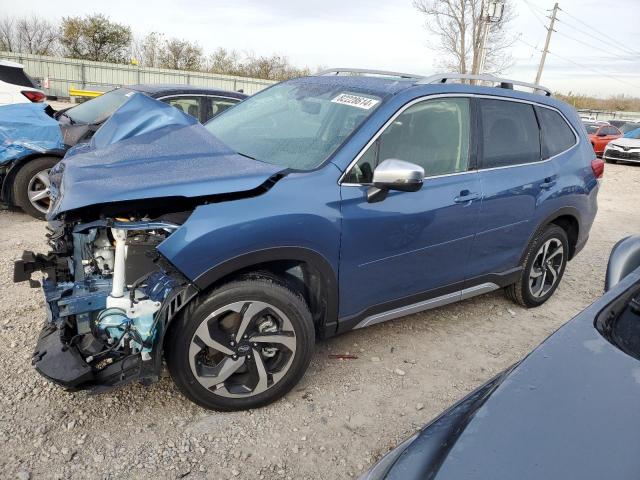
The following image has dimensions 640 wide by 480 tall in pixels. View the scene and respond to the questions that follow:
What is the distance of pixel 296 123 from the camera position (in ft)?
10.9

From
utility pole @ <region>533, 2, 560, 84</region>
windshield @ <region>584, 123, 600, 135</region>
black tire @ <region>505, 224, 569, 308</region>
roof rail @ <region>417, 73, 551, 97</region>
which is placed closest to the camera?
roof rail @ <region>417, 73, 551, 97</region>

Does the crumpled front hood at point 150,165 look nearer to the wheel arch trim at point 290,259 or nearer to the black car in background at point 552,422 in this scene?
the wheel arch trim at point 290,259

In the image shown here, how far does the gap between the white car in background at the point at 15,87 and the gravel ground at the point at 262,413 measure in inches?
163

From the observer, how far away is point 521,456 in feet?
4.46

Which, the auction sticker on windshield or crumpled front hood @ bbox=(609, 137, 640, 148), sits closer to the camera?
the auction sticker on windshield

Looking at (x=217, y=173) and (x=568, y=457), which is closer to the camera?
(x=568, y=457)

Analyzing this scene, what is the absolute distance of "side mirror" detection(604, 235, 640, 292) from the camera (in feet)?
8.10

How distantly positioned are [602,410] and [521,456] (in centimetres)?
32

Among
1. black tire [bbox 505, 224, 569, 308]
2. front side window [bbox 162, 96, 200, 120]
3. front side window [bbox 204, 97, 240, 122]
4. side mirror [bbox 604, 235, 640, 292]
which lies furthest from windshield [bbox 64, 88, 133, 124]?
side mirror [bbox 604, 235, 640, 292]

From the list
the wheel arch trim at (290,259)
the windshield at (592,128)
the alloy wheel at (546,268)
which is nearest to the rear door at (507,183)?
the alloy wheel at (546,268)

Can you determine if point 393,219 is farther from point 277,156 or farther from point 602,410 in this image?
point 602,410

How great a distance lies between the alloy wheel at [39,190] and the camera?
18.4 ft

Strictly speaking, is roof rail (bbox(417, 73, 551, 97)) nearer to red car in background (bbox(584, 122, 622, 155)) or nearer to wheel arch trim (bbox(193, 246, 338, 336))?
wheel arch trim (bbox(193, 246, 338, 336))

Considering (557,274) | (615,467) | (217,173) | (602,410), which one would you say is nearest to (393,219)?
(217,173)
